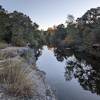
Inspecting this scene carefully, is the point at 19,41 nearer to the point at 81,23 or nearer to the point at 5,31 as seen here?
the point at 5,31

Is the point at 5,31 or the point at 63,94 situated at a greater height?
the point at 5,31

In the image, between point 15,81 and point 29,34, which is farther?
point 29,34

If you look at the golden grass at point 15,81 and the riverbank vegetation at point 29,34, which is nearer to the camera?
the golden grass at point 15,81

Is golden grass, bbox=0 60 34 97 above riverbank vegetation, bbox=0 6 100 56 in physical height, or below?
below

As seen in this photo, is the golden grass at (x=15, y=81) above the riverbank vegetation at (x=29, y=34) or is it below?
below

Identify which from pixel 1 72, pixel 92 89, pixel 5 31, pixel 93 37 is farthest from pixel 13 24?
pixel 1 72

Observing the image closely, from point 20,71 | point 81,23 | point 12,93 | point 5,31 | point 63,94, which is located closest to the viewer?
point 12,93

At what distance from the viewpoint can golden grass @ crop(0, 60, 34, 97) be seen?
5953 millimetres

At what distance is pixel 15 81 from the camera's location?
6180 mm

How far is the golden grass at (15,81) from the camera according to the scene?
19.5 feet

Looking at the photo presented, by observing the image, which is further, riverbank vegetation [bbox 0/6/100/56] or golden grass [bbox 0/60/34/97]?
riverbank vegetation [bbox 0/6/100/56]

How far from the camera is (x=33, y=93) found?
20.5ft

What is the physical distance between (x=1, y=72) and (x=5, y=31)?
96.4 feet

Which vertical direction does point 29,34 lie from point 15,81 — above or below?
above
